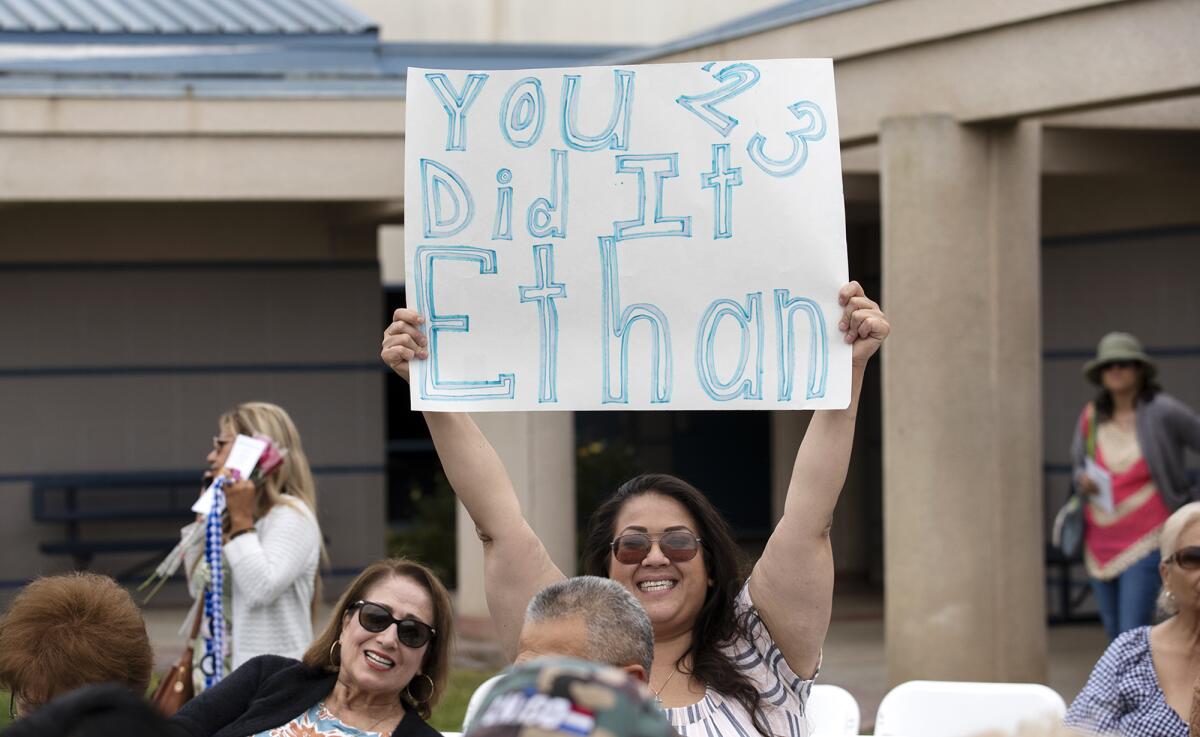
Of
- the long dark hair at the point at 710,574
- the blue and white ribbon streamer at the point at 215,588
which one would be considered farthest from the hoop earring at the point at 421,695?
the blue and white ribbon streamer at the point at 215,588

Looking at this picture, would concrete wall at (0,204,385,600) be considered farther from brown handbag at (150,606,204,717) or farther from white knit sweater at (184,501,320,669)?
Answer: brown handbag at (150,606,204,717)

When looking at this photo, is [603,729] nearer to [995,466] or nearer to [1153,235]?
[995,466]

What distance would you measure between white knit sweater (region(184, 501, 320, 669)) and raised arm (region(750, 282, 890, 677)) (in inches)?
94.8

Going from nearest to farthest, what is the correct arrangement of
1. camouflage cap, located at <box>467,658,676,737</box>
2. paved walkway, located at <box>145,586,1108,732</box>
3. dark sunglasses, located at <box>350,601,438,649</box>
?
1. camouflage cap, located at <box>467,658,676,737</box>
2. dark sunglasses, located at <box>350,601,438,649</box>
3. paved walkway, located at <box>145,586,1108,732</box>

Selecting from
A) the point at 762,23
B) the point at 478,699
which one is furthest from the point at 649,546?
the point at 762,23

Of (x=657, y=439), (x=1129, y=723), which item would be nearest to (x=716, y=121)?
(x=1129, y=723)

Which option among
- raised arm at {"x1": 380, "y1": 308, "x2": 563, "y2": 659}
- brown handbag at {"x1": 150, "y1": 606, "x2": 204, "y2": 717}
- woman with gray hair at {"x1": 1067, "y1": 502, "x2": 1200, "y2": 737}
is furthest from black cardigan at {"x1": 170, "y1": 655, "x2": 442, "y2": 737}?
woman with gray hair at {"x1": 1067, "y1": 502, "x2": 1200, "y2": 737}

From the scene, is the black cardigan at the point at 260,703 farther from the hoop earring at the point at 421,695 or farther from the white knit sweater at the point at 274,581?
the white knit sweater at the point at 274,581

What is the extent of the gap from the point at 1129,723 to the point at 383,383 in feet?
29.6

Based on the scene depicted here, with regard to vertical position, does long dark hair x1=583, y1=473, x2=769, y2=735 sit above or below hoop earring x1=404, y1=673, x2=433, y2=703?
above

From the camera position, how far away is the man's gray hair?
2.68m

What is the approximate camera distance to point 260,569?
5.43 meters

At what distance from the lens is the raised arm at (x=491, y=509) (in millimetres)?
3541

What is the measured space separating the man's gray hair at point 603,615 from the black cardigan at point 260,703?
1212 mm
